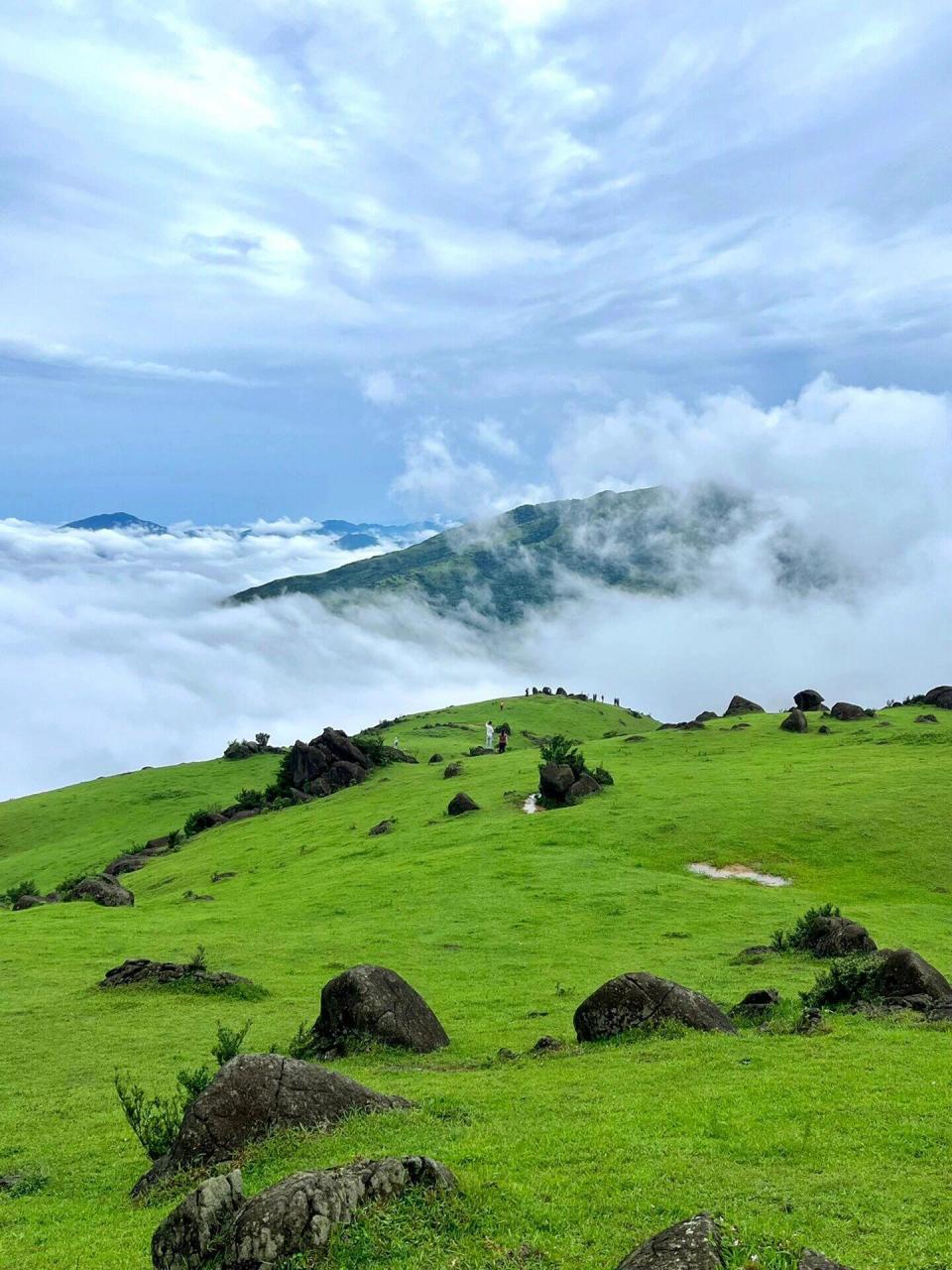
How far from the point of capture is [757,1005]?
26.1m

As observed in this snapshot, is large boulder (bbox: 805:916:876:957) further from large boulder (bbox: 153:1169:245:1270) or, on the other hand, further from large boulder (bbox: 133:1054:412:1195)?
large boulder (bbox: 153:1169:245:1270)

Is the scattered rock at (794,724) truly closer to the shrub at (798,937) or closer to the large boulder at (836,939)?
the shrub at (798,937)

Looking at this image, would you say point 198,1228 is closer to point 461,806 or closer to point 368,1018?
point 368,1018

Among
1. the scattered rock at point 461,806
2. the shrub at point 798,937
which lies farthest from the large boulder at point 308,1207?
the scattered rock at point 461,806

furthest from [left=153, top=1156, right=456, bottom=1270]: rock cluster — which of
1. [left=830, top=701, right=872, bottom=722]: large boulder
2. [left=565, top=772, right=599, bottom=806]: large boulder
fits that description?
[left=830, top=701, right=872, bottom=722]: large boulder

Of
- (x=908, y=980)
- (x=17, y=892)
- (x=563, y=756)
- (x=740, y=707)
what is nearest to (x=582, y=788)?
(x=563, y=756)

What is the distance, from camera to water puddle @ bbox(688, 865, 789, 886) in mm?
49312

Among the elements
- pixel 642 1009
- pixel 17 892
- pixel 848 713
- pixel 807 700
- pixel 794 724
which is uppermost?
pixel 807 700

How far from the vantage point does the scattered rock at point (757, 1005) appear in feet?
84.2

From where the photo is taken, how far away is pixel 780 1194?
13.2 m

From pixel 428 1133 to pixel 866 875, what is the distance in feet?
129

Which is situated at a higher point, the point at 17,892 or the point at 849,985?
the point at 17,892

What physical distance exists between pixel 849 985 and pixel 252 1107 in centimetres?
1817

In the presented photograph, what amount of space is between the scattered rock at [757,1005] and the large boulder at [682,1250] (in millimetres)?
15649
